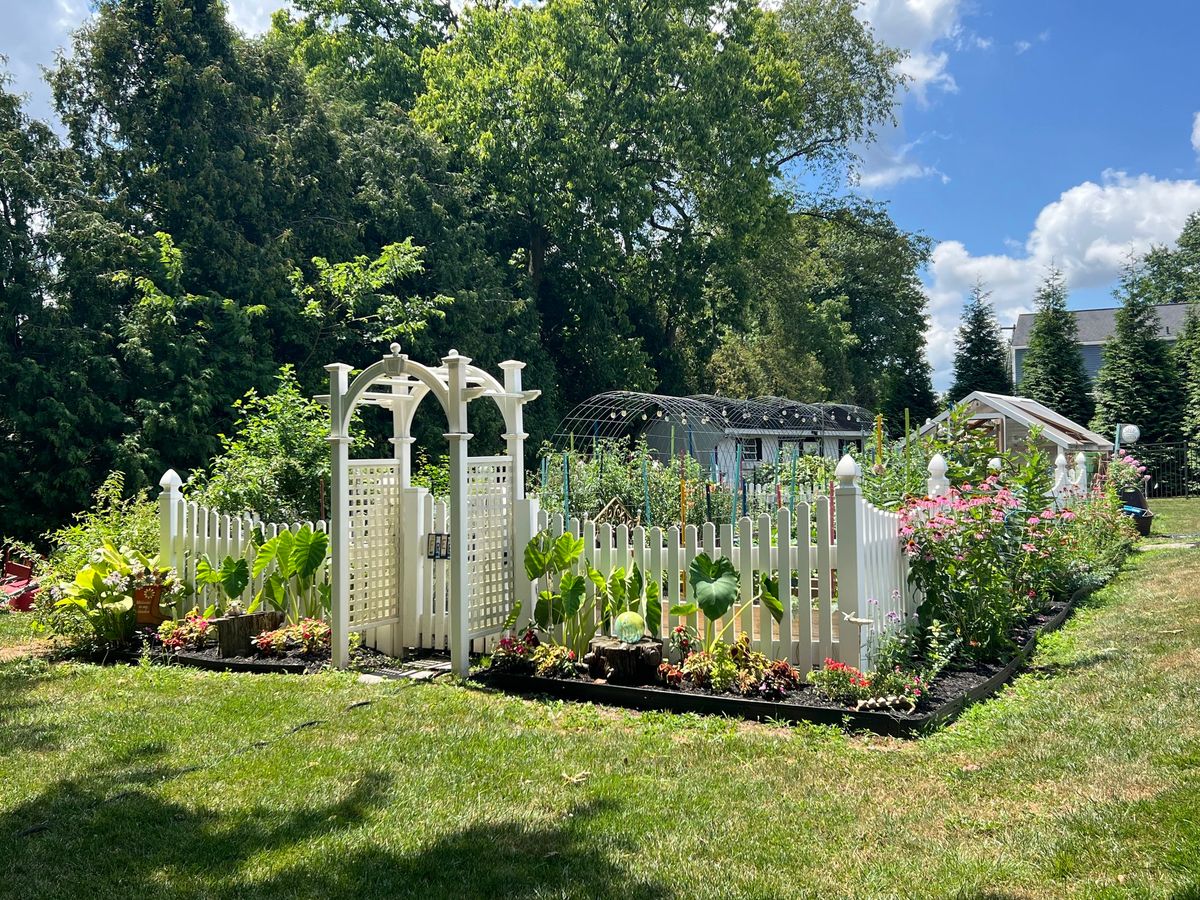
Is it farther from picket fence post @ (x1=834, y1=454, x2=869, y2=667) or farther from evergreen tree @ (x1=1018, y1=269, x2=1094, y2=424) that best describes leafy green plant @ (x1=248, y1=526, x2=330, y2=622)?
evergreen tree @ (x1=1018, y1=269, x2=1094, y2=424)

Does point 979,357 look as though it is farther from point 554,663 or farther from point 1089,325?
point 554,663

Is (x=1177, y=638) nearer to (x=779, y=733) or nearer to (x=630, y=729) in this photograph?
(x=779, y=733)

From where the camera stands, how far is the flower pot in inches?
289

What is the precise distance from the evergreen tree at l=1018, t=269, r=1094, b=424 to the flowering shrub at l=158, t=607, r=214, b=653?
28.8m

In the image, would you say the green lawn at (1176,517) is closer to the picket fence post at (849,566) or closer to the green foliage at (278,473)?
the picket fence post at (849,566)

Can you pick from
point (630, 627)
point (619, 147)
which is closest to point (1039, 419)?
point (619, 147)

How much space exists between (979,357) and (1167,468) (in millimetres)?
7304

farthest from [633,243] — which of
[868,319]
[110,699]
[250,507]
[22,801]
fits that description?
[22,801]

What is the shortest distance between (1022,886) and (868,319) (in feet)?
120

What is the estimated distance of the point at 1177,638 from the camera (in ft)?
22.6

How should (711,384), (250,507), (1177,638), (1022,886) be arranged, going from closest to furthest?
(1022,886) < (1177,638) < (250,507) < (711,384)

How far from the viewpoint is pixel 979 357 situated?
32.0 meters

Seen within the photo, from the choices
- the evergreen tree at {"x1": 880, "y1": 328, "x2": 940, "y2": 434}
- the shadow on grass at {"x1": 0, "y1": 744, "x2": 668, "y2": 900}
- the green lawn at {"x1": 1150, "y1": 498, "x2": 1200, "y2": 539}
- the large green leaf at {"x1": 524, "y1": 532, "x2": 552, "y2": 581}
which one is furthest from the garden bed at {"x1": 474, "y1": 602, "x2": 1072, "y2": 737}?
the evergreen tree at {"x1": 880, "y1": 328, "x2": 940, "y2": 434}

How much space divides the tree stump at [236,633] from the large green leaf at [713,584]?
345 centimetres
